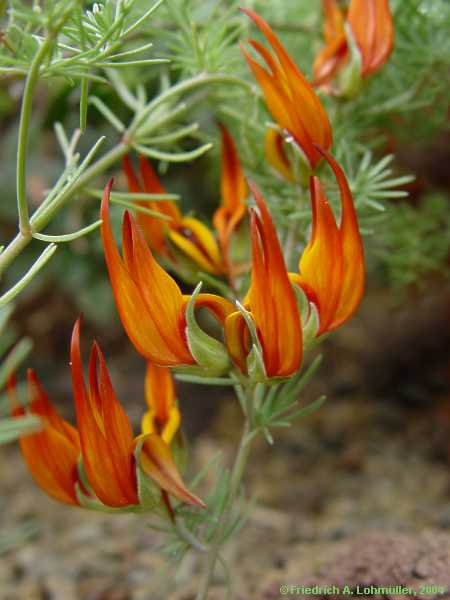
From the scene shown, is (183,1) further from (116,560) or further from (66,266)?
(116,560)

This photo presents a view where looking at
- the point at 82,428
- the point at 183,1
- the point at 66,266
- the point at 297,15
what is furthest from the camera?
the point at 66,266

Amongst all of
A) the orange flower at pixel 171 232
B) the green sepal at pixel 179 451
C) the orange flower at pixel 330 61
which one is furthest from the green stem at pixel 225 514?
the orange flower at pixel 330 61

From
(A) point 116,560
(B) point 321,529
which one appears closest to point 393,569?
(B) point 321,529

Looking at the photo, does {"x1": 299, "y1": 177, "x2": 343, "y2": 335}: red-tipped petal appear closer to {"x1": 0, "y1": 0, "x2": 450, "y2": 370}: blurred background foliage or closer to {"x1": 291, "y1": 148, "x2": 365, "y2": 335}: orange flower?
{"x1": 291, "y1": 148, "x2": 365, "y2": 335}: orange flower

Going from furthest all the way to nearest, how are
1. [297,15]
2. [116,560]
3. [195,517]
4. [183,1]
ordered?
[297,15]
[116,560]
[183,1]
[195,517]

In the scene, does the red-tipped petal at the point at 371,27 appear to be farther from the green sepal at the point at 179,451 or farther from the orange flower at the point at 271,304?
the green sepal at the point at 179,451

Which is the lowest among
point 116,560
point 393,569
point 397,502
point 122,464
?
point 397,502

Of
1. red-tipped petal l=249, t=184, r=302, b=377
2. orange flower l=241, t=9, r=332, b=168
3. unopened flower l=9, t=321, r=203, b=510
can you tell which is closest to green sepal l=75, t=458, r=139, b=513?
unopened flower l=9, t=321, r=203, b=510

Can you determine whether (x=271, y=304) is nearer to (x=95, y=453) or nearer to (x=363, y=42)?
(x=95, y=453)
